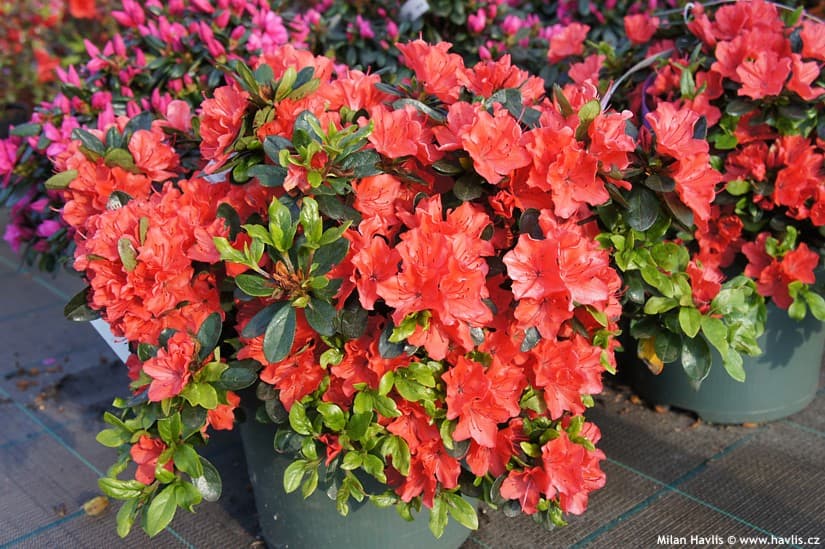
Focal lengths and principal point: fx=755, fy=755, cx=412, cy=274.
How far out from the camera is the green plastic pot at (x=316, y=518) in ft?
5.48

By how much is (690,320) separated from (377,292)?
783mm

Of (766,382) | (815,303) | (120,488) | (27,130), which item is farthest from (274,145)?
(766,382)

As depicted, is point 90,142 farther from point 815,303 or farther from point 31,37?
point 31,37

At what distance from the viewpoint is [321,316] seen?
1.29 metres

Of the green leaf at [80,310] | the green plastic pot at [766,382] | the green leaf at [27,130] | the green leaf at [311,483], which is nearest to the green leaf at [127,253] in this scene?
the green leaf at [80,310]

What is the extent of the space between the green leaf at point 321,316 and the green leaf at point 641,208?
24.3 inches

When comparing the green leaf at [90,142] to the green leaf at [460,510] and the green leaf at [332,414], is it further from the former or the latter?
the green leaf at [460,510]

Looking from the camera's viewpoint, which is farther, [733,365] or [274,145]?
[733,365]

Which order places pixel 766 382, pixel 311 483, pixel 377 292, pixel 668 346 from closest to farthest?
pixel 377 292, pixel 311 483, pixel 668 346, pixel 766 382

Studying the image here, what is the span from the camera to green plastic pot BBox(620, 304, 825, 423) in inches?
90.2

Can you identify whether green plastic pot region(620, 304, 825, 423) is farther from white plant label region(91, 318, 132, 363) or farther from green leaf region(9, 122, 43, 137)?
green leaf region(9, 122, 43, 137)

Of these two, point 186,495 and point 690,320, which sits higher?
point 690,320

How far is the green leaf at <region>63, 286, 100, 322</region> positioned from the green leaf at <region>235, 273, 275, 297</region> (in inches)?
18.2

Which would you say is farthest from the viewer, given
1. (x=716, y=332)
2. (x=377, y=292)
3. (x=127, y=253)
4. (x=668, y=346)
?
(x=668, y=346)
